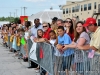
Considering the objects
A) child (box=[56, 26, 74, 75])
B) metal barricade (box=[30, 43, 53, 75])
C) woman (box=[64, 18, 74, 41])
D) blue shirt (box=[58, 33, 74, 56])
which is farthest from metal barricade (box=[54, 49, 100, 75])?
woman (box=[64, 18, 74, 41])

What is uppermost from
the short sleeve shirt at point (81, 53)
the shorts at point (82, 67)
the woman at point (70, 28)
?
the woman at point (70, 28)

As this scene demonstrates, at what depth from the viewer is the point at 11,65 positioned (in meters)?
11.3

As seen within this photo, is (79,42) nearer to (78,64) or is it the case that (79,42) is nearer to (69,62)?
(78,64)

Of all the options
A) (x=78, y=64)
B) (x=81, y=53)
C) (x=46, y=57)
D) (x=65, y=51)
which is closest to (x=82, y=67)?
(x=78, y=64)

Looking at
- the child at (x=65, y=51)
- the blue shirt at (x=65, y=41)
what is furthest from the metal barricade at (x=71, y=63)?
the blue shirt at (x=65, y=41)

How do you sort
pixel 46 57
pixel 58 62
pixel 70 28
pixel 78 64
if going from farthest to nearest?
pixel 46 57
pixel 70 28
pixel 58 62
pixel 78 64

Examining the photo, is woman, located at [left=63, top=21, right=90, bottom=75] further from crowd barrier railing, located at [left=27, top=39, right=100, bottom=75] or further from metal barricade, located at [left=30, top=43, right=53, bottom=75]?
metal barricade, located at [left=30, top=43, right=53, bottom=75]

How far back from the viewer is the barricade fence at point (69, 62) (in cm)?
544

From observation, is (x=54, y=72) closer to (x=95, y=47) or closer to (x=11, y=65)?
(x=95, y=47)

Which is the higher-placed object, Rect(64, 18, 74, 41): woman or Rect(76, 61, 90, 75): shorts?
Rect(64, 18, 74, 41): woman

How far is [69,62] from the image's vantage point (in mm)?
6473

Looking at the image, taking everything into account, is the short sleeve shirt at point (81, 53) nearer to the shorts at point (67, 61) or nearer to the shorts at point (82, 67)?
the shorts at point (82, 67)

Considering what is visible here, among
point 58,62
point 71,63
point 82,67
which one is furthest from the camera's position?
point 58,62

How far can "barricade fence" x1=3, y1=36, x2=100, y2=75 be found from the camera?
5438 millimetres
